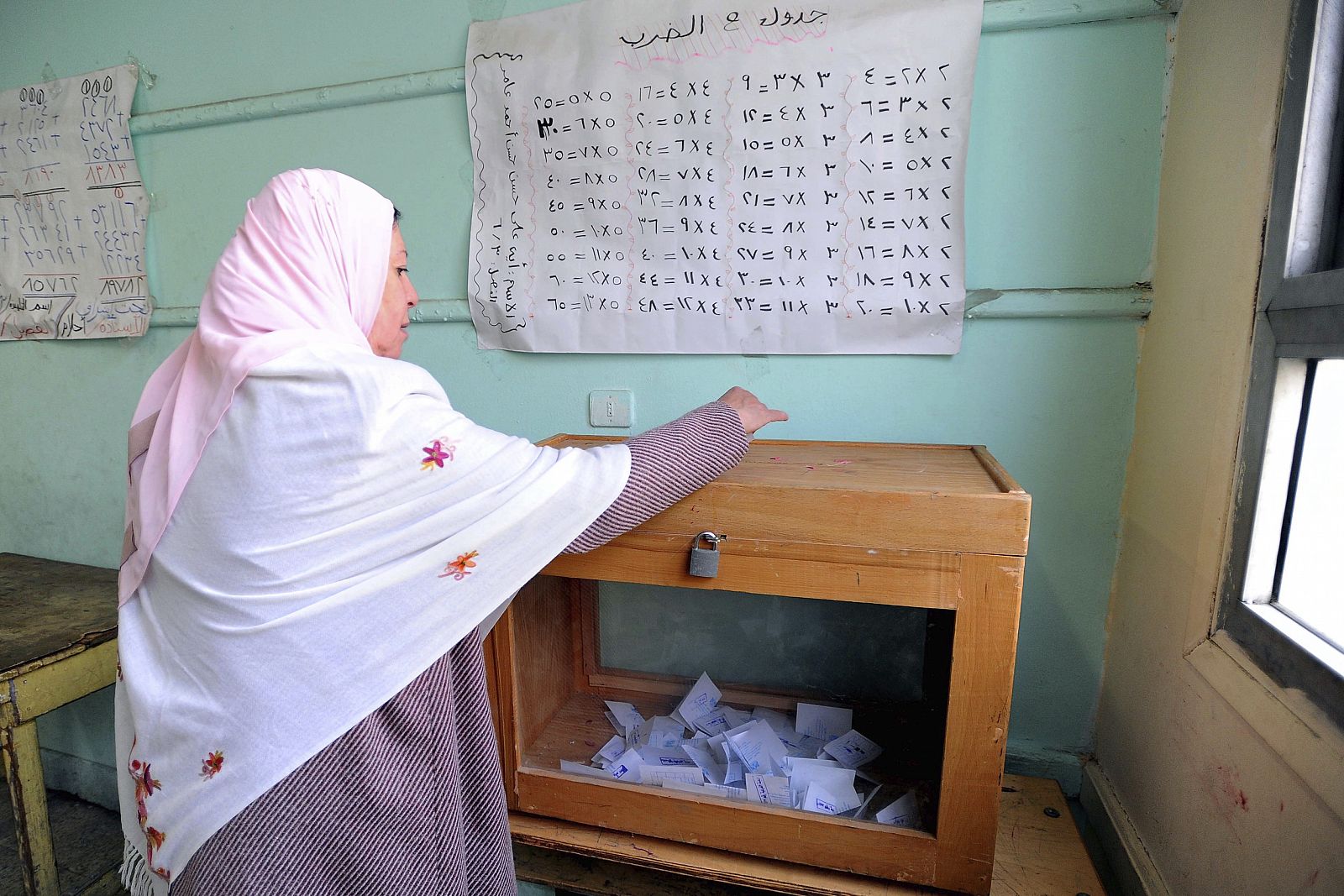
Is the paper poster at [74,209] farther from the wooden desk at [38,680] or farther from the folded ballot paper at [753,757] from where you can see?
the folded ballot paper at [753,757]

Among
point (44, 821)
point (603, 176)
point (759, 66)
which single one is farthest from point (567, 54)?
point (44, 821)

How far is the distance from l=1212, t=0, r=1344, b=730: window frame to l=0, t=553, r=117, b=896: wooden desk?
2.05 m

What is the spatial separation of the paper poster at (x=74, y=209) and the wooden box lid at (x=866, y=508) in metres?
1.73

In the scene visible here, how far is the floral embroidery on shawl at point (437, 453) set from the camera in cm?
73

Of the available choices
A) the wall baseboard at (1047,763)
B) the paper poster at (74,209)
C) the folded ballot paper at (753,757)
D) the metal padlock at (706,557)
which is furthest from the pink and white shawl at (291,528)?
the paper poster at (74,209)

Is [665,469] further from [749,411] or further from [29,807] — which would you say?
[29,807]

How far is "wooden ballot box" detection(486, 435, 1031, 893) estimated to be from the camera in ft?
2.76

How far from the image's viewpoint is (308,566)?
Result: 0.72m

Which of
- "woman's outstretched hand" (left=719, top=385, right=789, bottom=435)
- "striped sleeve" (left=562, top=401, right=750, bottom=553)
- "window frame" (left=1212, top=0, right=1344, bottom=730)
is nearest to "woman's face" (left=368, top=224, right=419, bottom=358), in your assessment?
"striped sleeve" (left=562, top=401, right=750, bottom=553)

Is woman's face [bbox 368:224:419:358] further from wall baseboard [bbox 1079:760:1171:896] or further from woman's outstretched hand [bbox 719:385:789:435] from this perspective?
wall baseboard [bbox 1079:760:1171:896]

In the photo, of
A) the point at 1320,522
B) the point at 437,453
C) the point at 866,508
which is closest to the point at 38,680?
the point at 437,453

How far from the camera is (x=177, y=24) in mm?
1688

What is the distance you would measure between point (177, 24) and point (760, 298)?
1.60 m

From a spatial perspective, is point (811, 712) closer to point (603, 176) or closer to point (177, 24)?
point (603, 176)
